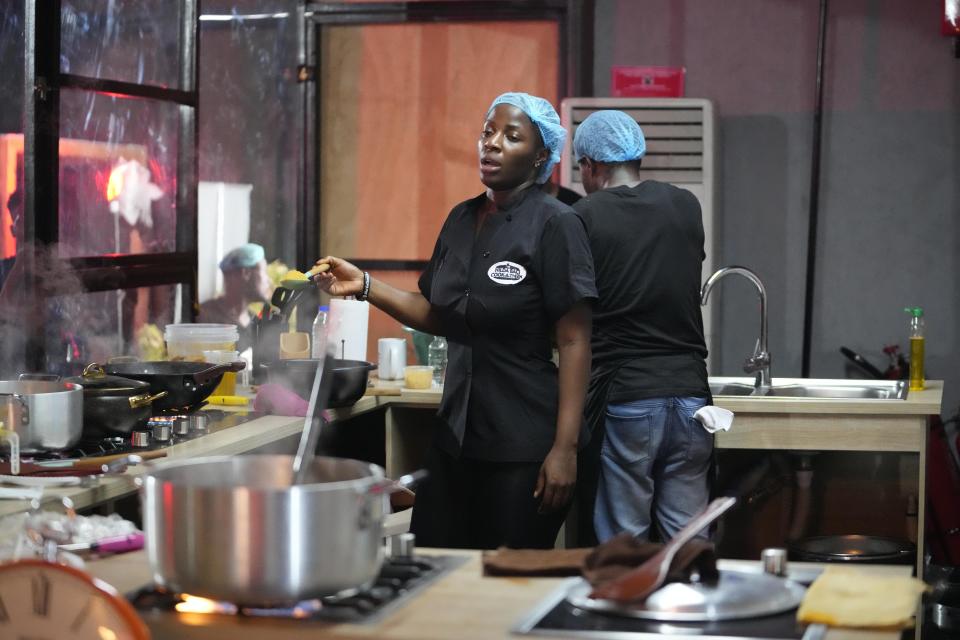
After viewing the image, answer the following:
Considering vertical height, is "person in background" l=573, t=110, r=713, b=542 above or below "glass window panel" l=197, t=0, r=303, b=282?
below

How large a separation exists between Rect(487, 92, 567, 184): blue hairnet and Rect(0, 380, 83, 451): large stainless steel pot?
1.17 metres

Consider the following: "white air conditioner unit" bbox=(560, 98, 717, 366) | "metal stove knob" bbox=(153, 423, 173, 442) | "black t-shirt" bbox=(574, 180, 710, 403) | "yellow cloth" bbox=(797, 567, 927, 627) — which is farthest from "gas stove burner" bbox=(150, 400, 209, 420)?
"white air conditioner unit" bbox=(560, 98, 717, 366)

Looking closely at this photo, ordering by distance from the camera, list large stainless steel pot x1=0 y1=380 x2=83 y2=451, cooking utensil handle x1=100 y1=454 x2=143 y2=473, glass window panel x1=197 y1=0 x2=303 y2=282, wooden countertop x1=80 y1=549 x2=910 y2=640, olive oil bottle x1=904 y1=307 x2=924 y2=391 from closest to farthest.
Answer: wooden countertop x1=80 y1=549 x2=910 y2=640
cooking utensil handle x1=100 y1=454 x2=143 y2=473
large stainless steel pot x1=0 y1=380 x2=83 y2=451
olive oil bottle x1=904 y1=307 x2=924 y2=391
glass window panel x1=197 y1=0 x2=303 y2=282

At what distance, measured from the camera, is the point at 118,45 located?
408cm

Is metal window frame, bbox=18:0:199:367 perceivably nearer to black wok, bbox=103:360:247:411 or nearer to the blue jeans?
black wok, bbox=103:360:247:411

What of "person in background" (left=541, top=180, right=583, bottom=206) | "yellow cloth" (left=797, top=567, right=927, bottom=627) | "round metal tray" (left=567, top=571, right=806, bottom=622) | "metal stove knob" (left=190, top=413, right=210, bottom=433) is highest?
"person in background" (left=541, top=180, right=583, bottom=206)

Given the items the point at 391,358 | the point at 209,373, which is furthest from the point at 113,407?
the point at 391,358

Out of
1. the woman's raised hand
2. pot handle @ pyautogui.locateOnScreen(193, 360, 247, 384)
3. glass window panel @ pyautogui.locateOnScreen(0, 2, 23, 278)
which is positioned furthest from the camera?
glass window panel @ pyautogui.locateOnScreen(0, 2, 23, 278)

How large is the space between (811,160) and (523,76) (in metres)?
1.26

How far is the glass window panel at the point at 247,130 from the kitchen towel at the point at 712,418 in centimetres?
218

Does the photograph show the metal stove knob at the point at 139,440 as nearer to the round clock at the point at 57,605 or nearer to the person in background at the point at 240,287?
the round clock at the point at 57,605

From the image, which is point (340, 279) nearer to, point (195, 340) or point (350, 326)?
point (195, 340)

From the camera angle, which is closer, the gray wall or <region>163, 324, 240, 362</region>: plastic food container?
<region>163, 324, 240, 362</region>: plastic food container

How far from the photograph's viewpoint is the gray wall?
5367mm
